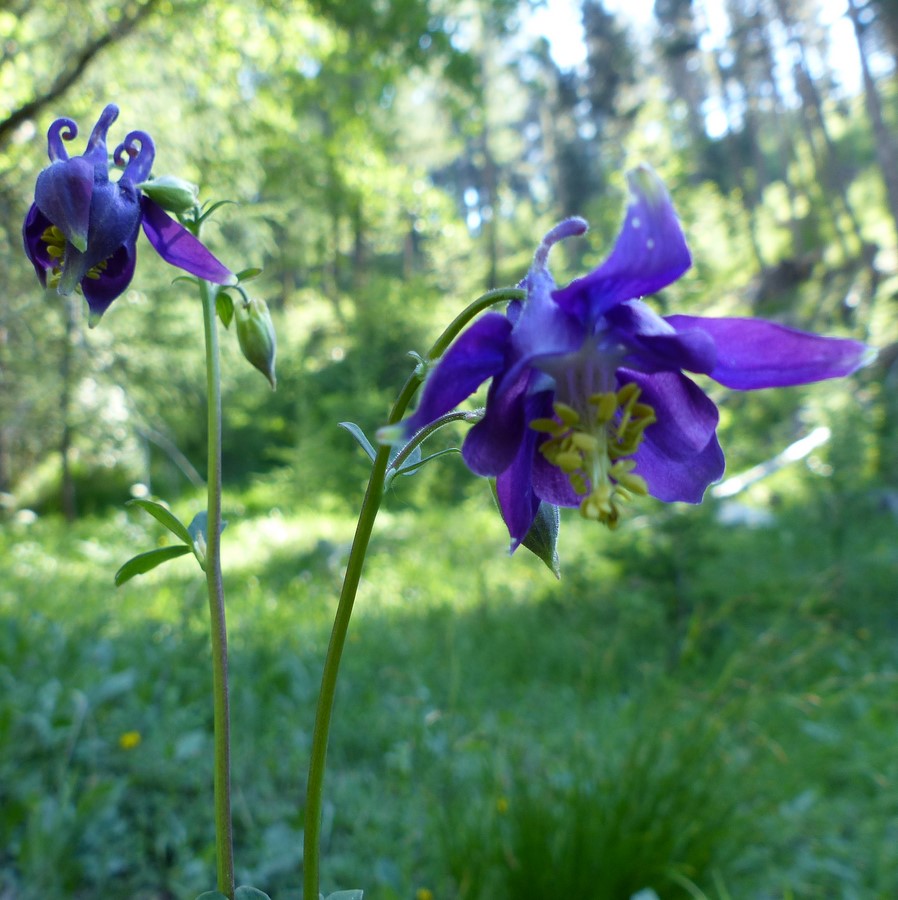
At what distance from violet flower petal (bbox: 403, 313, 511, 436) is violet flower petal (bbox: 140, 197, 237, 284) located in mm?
404

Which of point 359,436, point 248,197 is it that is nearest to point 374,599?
point 248,197

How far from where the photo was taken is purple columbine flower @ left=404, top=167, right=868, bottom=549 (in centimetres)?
60

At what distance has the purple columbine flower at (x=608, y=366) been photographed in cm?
60

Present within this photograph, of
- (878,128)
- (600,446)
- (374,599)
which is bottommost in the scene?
(374,599)

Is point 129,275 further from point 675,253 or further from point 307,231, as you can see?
point 307,231

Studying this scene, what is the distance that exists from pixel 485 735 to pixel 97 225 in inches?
83.2

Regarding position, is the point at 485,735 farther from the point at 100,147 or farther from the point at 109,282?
the point at 100,147

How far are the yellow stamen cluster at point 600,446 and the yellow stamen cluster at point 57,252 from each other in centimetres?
63

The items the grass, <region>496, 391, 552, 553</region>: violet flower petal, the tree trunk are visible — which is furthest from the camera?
the tree trunk

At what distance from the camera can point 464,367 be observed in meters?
0.61

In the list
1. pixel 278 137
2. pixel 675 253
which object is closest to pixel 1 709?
pixel 675 253

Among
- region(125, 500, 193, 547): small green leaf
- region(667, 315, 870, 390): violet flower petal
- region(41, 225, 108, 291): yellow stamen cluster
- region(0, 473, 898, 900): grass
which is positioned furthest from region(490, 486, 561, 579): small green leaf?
region(0, 473, 898, 900): grass

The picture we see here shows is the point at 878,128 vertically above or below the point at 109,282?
above

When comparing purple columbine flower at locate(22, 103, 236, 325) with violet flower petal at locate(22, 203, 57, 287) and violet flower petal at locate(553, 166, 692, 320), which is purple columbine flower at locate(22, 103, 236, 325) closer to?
violet flower petal at locate(22, 203, 57, 287)
